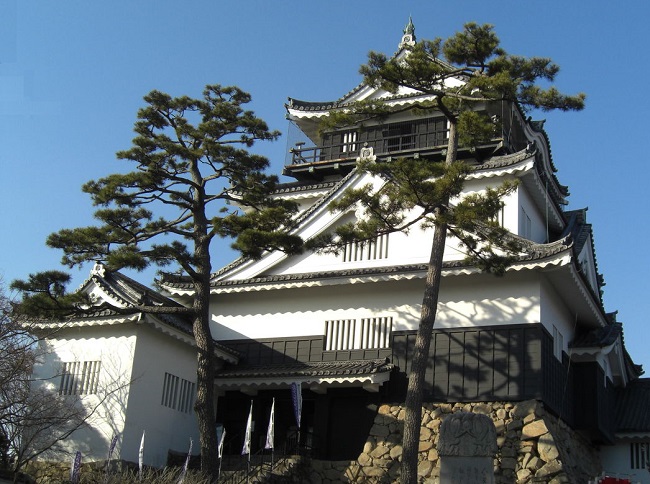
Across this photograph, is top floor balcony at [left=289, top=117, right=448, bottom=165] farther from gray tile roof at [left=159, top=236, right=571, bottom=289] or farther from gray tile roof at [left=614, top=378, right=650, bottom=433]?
gray tile roof at [left=614, top=378, right=650, bottom=433]

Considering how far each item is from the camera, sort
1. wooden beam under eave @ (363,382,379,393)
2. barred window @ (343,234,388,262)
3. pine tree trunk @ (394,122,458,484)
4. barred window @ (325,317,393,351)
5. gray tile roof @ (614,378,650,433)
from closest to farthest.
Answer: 1. pine tree trunk @ (394,122,458,484)
2. wooden beam under eave @ (363,382,379,393)
3. barred window @ (325,317,393,351)
4. barred window @ (343,234,388,262)
5. gray tile roof @ (614,378,650,433)

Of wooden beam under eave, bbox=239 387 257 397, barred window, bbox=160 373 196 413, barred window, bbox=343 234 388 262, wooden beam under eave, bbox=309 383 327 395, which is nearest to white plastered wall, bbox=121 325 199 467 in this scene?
barred window, bbox=160 373 196 413

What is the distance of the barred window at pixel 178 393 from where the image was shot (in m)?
17.9

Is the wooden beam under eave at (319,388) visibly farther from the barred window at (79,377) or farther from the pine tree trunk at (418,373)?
the barred window at (79,377)

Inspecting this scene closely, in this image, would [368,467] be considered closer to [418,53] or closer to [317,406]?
[317,406]

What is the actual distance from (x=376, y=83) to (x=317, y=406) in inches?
289

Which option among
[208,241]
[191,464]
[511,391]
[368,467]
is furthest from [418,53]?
[191,464]

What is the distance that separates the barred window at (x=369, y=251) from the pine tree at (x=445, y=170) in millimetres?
3223

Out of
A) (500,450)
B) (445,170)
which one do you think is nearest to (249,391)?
(500,450)

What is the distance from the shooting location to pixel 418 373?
570 inches

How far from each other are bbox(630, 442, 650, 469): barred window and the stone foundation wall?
2.73m

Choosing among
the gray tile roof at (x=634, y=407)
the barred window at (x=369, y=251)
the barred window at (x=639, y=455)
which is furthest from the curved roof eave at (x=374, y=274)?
the barred window at (x=639, y=455)

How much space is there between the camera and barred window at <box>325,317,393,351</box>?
18594 mm

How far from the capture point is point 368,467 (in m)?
17.1
